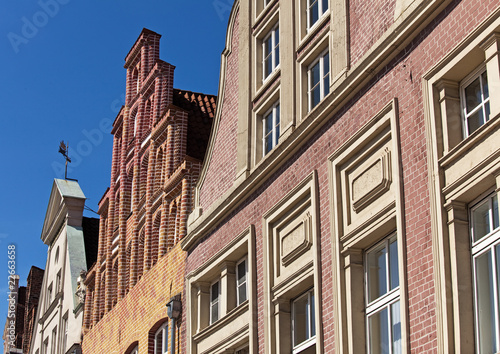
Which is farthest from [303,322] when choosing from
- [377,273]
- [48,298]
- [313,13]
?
[48,298]

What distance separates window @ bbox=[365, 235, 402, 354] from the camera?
631 inches

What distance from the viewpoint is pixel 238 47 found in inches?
968

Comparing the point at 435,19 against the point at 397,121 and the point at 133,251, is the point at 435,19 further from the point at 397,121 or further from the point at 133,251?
the point at 133,251

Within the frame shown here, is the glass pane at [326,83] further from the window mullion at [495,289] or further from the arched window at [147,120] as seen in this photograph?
the arched window at [147,120]

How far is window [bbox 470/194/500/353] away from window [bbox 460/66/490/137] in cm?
127

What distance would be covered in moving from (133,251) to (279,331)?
34.5 feet

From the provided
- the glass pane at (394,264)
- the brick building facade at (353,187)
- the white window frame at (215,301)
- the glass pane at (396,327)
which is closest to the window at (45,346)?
the brick building facade at (353,187)

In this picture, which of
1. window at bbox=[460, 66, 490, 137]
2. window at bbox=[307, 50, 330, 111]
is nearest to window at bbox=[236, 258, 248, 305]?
window at bbox=[307, 50, 330, 111]

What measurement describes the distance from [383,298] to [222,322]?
6.51 metres

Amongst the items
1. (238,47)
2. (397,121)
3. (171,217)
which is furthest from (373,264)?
(171,217)

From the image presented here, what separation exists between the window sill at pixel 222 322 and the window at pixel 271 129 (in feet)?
11.1

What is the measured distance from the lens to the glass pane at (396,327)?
15.8 m

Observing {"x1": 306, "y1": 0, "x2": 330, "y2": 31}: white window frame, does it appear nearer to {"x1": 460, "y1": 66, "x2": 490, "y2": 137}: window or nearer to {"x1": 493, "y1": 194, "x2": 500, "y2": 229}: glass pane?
{"x1": 460, "y1": 66, "x2": 490, "y2": 137}: window

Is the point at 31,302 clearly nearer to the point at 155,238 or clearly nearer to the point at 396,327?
the point at 155,238
